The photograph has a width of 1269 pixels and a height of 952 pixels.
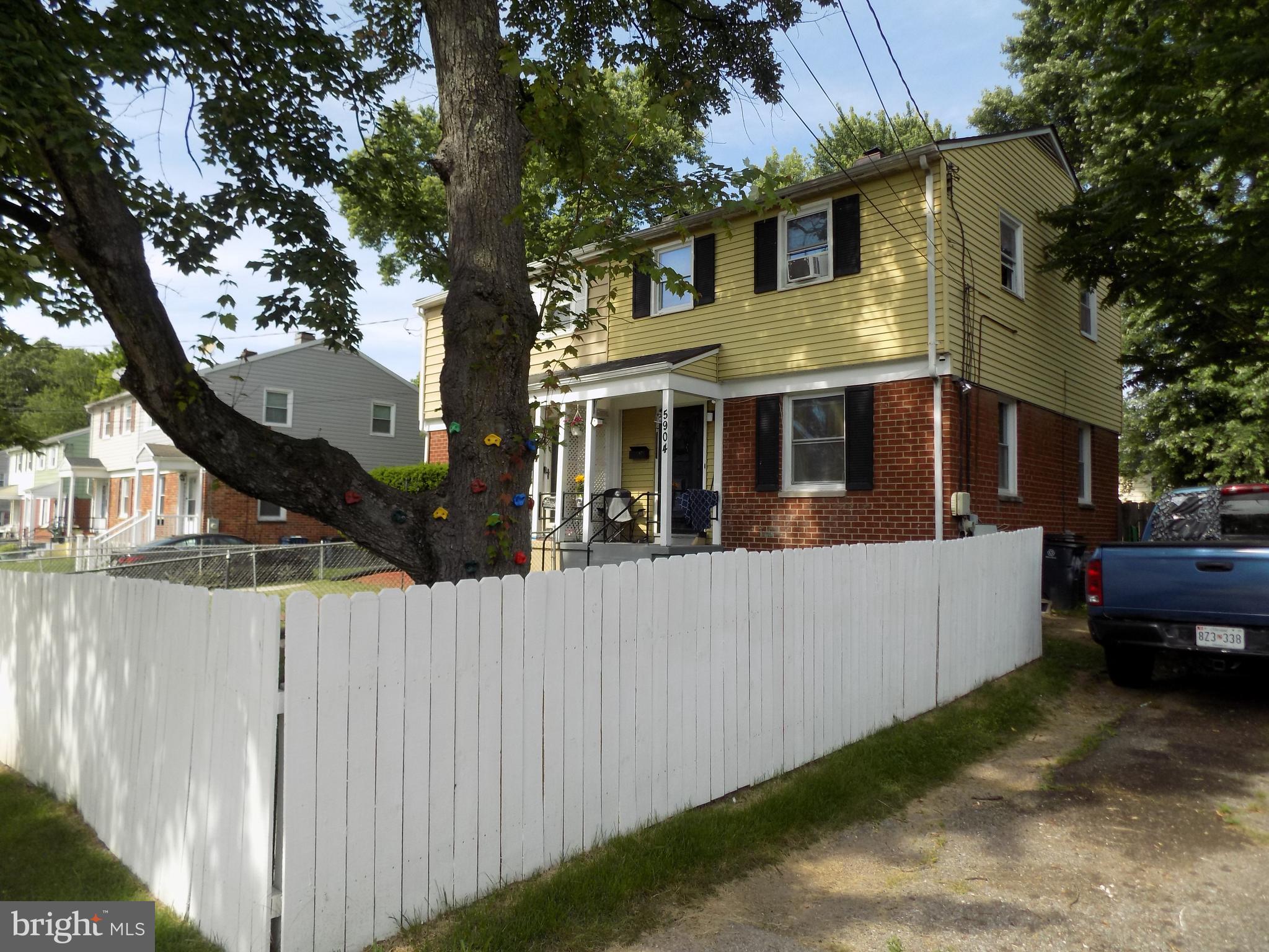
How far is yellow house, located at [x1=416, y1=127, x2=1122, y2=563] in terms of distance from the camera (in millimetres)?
11359

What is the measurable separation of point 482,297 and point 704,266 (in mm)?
9222

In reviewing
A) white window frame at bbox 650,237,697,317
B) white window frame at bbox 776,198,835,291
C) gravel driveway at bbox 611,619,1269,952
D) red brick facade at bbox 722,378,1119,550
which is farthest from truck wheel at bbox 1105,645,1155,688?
white window frame at bbox 650,237,697,317

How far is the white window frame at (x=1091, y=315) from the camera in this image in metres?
15.2

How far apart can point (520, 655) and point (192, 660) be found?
1.42 metres

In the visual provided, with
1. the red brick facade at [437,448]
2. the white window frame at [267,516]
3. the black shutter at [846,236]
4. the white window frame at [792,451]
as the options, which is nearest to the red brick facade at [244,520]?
the white window frame at [267,516]

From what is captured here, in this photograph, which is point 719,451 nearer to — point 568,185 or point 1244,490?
point 1244,490

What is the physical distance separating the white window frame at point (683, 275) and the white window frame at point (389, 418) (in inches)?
755

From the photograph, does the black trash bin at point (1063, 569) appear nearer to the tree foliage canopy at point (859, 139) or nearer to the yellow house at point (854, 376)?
the yellow house at point (854, 376)

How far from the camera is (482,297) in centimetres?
514

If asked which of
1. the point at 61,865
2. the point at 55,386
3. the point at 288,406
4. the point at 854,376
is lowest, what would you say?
the point at 61,865

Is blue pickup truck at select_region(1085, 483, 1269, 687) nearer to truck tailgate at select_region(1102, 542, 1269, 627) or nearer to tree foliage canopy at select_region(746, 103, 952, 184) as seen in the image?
truck tailgate at select_region(1102, 542, 1269, 627)

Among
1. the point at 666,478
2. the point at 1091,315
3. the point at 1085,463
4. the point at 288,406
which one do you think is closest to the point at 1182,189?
the point at 1091,315

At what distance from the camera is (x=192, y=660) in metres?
3.69

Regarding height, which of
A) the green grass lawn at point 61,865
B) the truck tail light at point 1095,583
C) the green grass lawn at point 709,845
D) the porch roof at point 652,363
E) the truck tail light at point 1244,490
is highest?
the porch roof at point 652,363
